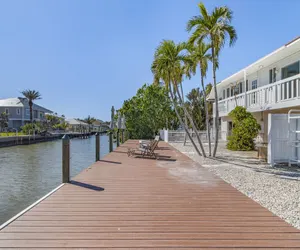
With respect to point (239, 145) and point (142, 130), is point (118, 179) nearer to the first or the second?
point (239, 145)

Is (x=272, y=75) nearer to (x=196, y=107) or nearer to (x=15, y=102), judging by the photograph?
(x=196, y=107)

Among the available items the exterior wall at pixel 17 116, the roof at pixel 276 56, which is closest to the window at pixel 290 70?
the roof at pixel 276 56

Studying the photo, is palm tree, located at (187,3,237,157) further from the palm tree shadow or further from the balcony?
the palm tree shadow

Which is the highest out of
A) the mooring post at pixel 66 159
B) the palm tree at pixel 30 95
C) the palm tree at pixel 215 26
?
the palm tree at pixel 30 95

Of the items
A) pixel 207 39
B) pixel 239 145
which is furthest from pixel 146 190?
pixel 239 145

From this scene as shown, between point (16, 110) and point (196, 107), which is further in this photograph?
point (16, 110)

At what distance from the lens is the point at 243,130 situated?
16.5 meters

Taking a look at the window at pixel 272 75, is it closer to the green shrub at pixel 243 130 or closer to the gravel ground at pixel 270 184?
the green shrub at pixel 243 130

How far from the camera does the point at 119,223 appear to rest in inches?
169

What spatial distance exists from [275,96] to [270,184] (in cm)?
749

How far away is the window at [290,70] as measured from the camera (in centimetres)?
1413

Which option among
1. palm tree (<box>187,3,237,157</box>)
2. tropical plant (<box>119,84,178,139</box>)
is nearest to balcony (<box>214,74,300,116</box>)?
palm tree (<box>187,3,237,157</box>)

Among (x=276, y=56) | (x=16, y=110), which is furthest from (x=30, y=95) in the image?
(x=276, y=56)

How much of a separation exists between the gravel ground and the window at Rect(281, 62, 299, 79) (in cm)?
606
